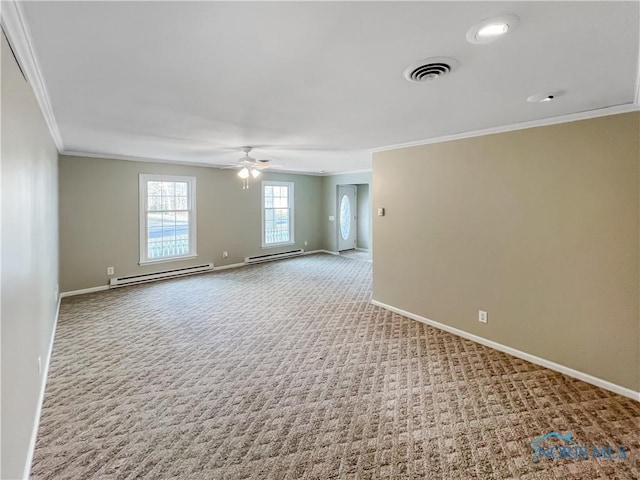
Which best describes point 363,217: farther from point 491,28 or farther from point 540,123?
point 491,28

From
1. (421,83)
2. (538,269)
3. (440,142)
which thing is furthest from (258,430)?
(440,142)

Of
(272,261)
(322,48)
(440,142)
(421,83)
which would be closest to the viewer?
(322,48)

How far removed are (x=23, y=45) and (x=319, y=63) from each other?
1522mm

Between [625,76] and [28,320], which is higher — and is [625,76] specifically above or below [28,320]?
above

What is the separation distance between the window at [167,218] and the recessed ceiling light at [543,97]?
5971 mm

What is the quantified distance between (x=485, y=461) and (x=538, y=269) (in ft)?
6.25

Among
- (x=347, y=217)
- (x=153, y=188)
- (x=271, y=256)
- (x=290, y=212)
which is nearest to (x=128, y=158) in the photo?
(x=153, y=188)

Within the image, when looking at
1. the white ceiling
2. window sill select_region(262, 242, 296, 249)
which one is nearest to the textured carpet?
the white ceiling

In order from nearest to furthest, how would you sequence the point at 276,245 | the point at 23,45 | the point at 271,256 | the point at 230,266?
1. the point at 23,45
2. the point at 230,266
3. the point at 271,256
4. the point at 276,245

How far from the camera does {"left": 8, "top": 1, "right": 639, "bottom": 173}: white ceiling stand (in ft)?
4.53

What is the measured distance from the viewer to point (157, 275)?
6281 mm

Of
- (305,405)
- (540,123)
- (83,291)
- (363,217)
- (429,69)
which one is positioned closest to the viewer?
(429,69)

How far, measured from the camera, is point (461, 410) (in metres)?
2.46

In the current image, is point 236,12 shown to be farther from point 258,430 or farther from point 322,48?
Result: point 258,430
